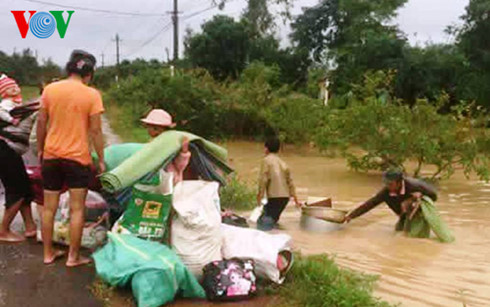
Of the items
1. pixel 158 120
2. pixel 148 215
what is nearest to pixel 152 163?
pixel 148 215

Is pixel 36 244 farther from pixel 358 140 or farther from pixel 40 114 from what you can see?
pixel 358 140

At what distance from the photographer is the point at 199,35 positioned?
33.4m

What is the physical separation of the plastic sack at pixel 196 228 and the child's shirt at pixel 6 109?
196 cm

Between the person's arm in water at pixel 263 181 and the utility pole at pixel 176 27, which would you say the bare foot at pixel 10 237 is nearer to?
the person's arm in water at pixel 263 181

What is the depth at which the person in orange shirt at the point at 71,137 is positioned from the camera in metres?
4.84

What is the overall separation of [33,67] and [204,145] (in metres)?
43.4

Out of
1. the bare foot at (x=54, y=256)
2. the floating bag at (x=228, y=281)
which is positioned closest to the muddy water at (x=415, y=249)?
the floating bag at (x=228, y=281)

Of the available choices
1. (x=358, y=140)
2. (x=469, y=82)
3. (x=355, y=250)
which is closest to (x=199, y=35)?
(x=469, y=82)

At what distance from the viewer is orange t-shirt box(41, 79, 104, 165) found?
482cm

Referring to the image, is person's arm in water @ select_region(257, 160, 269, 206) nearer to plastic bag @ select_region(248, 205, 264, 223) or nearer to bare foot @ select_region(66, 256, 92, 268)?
plastic bag @ select_region(248, 205, 264, 223)

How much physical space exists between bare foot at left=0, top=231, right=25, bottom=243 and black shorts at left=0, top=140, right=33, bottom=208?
288 mm

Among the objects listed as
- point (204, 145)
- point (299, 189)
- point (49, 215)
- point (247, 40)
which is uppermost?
point (247, 40)

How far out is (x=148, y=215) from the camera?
15.2ft

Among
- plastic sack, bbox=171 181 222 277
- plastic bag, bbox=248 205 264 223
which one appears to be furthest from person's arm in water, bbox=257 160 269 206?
plastic sack, bbox=171 181 222 277
